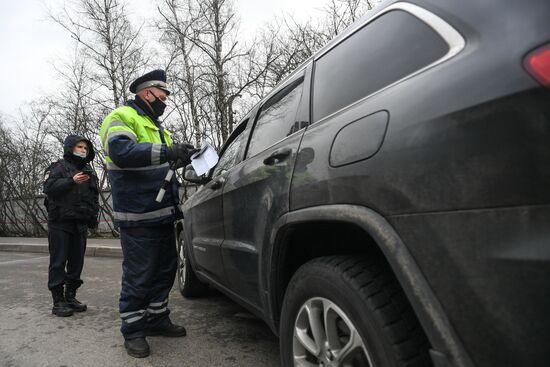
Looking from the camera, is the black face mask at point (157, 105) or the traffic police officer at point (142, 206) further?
the black face mask at point (157, 105)

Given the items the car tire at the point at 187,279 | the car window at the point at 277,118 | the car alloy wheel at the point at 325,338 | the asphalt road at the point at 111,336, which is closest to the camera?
the car alloy wheel at the point at 325,338

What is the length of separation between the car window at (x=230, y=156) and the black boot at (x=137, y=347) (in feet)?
4.16

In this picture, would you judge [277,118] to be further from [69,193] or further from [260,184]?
[69,193]

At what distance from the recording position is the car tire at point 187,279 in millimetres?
3861

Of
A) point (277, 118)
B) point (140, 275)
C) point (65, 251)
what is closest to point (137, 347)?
point (140, 275)

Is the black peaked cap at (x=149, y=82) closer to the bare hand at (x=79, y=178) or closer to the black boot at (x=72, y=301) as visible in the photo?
the bare hand at (x=79, y=178)

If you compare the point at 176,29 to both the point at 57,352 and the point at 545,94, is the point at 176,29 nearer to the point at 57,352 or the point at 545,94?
the point at 57,352

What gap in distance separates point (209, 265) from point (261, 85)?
8.21 meters

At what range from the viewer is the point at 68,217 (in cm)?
367

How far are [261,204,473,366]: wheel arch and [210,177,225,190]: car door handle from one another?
0.84m

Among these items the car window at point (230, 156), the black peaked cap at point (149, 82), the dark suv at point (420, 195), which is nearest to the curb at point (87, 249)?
the car window at point (230, 156)

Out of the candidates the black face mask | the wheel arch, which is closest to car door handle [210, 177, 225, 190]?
the black face mask

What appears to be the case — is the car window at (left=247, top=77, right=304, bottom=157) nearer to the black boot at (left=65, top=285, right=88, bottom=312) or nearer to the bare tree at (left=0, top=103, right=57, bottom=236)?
the black boot at (left=65, top=285, right=88, bottom=312)

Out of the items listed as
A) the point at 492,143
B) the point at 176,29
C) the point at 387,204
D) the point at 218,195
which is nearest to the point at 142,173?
the point at 218,195
